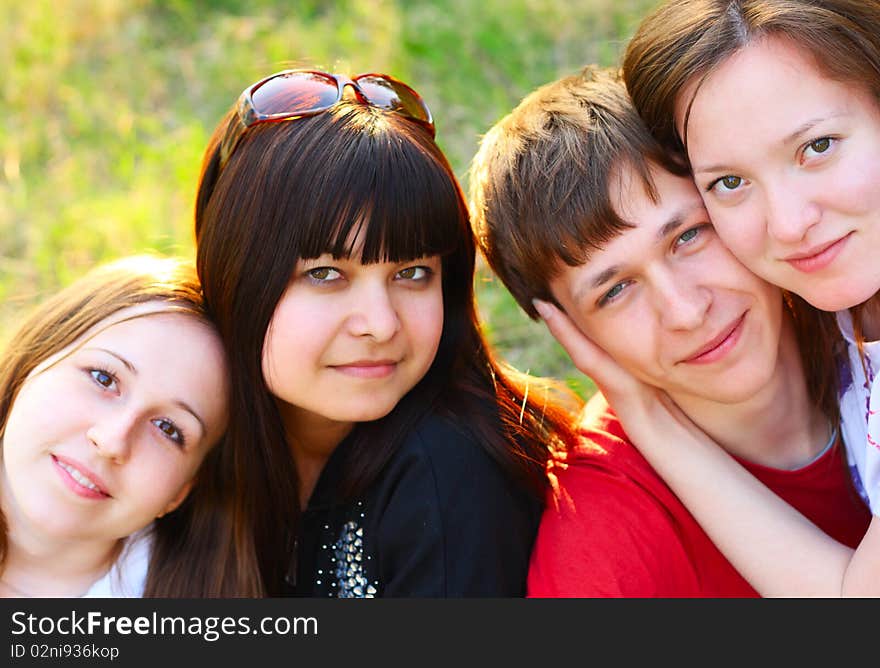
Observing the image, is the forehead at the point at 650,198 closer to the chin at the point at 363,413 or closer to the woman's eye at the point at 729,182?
the woman's eye at the point at 729,182

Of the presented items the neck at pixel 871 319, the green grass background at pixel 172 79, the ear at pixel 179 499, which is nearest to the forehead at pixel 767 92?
the neck at pixel 871 319

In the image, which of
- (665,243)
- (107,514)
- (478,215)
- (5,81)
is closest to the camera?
(665,243)

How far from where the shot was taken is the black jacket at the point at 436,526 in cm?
252

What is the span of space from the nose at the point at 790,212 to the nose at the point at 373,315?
35.5 inches

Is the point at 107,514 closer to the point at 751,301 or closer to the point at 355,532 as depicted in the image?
the point at 355,532

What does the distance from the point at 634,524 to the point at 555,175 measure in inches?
34.5

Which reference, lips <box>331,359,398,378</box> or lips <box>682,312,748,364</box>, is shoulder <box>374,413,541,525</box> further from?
lips <box>682,312,748,364</box>

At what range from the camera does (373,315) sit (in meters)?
2.53

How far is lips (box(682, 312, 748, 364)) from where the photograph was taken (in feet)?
8.33

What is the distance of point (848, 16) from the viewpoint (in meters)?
2.29

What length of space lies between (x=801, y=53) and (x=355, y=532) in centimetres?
158

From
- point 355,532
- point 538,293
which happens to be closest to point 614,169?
point 538,293

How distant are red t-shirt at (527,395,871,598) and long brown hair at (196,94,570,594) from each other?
0.40ft

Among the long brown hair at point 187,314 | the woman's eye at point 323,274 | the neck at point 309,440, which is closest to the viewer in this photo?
the woman's eye at point 323,274
